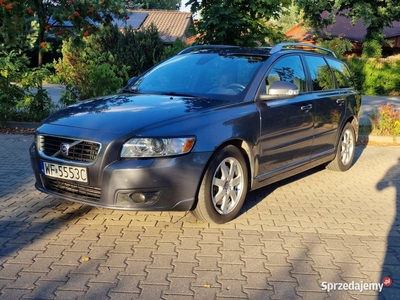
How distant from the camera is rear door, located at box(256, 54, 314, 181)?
201 inches

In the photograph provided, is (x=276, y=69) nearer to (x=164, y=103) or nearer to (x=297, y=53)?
(x=297, y=53)

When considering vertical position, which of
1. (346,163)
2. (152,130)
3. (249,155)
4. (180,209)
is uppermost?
(152,130)

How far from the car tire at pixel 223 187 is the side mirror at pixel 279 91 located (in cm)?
81

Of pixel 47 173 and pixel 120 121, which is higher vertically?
pixel 120 121

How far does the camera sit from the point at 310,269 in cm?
376

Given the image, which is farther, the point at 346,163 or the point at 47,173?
the point at 346,163

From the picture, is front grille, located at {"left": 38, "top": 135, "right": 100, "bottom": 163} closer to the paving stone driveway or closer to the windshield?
the paving stone driveway

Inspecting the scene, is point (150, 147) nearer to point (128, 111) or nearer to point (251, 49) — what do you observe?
point (128, 111)

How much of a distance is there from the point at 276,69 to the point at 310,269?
8.53ft

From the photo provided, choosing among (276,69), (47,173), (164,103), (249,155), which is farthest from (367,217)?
(47,173)

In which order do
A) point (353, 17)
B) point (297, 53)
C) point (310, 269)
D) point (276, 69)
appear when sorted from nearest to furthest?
point (310, 269) → point (276, 69) → point (297, 53) → point (353, 17)

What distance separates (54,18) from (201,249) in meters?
7.38

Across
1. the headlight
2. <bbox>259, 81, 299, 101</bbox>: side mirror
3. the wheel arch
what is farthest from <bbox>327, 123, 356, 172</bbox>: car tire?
the headlight

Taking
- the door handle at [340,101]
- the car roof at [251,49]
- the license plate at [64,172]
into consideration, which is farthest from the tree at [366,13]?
the license plate at [64,172]
